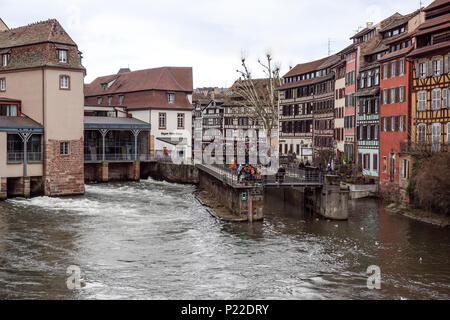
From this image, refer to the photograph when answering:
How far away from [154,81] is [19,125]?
28.3m

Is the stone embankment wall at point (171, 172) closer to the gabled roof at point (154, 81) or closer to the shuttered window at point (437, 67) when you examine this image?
the gabled roof at point (154, 81)

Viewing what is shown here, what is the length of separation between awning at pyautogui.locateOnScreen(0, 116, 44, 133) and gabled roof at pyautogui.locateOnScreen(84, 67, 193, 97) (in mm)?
24768

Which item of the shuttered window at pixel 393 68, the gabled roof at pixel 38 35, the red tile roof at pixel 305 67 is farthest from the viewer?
the red tile roof at pixel 305 67

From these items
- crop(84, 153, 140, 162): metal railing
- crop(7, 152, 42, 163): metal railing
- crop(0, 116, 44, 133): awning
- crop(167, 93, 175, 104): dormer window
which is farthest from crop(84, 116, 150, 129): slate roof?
crop(7, 152, 42, 163): metal railing

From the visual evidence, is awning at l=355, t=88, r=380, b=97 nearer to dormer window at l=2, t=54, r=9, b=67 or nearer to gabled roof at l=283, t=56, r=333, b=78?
gabled roof at l=283, t=56, r=333, b=78

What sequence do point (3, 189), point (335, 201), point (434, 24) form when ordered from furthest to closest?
point (3, 189)
point (434, 24)
point (335, 201)

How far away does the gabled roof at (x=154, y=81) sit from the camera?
6656 cm

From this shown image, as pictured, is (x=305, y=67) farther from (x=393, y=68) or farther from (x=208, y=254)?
(x=208, y=254)

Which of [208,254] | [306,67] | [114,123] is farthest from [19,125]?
[306,67]

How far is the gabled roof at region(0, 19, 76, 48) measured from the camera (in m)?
42.8

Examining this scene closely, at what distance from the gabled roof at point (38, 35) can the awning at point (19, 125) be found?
5796mm

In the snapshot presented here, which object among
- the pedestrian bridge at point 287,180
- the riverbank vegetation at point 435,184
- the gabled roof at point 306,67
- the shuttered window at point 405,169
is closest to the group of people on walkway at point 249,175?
the pedestrian bridge at point 287,180

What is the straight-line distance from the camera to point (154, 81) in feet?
221
